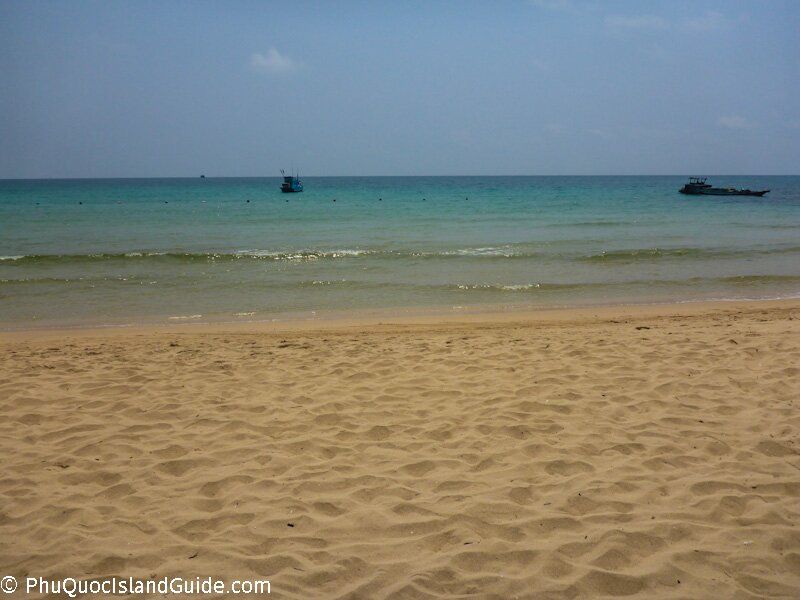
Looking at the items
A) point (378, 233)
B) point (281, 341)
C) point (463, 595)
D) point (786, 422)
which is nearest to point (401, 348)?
point (281, 341)

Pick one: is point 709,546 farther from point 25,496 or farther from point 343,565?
point 25,496

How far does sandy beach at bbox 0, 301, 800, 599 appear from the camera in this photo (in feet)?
10.6

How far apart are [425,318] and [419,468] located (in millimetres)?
6349

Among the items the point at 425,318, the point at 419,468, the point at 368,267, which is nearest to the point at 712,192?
the point at 368,267

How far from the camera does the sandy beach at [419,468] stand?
3.23 meters

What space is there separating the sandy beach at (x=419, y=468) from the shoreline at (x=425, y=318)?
212cm

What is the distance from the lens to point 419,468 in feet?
14.3

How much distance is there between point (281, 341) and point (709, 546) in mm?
6349

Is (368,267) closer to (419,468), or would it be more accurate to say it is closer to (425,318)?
(425,318)

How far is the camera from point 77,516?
12.3ft

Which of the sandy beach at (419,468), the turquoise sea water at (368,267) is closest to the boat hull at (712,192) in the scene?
the turquoise sea water at (368,267)

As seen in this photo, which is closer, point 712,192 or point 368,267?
point 368,267

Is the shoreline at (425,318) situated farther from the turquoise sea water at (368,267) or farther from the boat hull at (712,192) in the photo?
the boat hull at (712,192)

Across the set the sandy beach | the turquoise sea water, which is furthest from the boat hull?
the sandy beach
